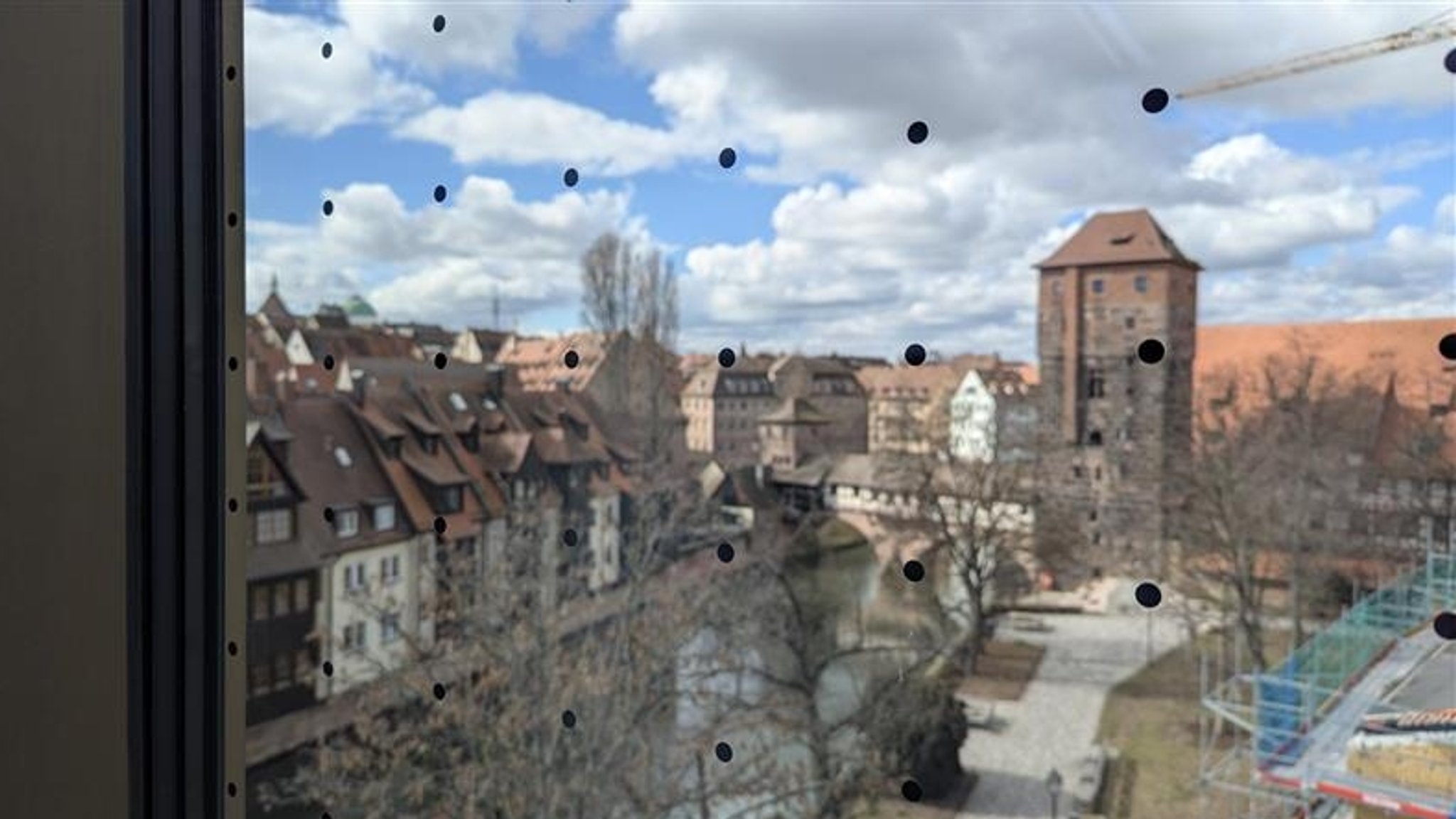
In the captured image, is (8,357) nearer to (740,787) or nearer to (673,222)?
(673,222)

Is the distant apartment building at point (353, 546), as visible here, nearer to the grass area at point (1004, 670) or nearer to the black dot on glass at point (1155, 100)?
the grass area at point (1004, 670)

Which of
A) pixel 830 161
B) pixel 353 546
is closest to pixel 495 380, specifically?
pixel 353 546

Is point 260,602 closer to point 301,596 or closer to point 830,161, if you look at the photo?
point 301,596

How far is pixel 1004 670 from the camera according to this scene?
0.65 metres

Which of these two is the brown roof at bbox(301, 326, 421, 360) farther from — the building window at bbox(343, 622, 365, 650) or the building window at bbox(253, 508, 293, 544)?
the building window at bbox(343, 622, 365, 650)

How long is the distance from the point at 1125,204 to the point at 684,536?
39 cm

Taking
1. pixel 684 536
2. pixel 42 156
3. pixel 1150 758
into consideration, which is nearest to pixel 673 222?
pixel 684 536

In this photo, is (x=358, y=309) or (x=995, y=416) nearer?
(x=995, y=416)

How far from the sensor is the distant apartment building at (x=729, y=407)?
754 mm

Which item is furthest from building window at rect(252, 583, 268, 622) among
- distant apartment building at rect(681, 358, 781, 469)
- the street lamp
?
the street lamp

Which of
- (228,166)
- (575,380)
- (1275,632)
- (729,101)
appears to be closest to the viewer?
(1275,632)

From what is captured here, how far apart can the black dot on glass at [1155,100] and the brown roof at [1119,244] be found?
0.18ft

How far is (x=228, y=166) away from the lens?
1.02 m

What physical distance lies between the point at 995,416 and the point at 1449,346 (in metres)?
0.24
